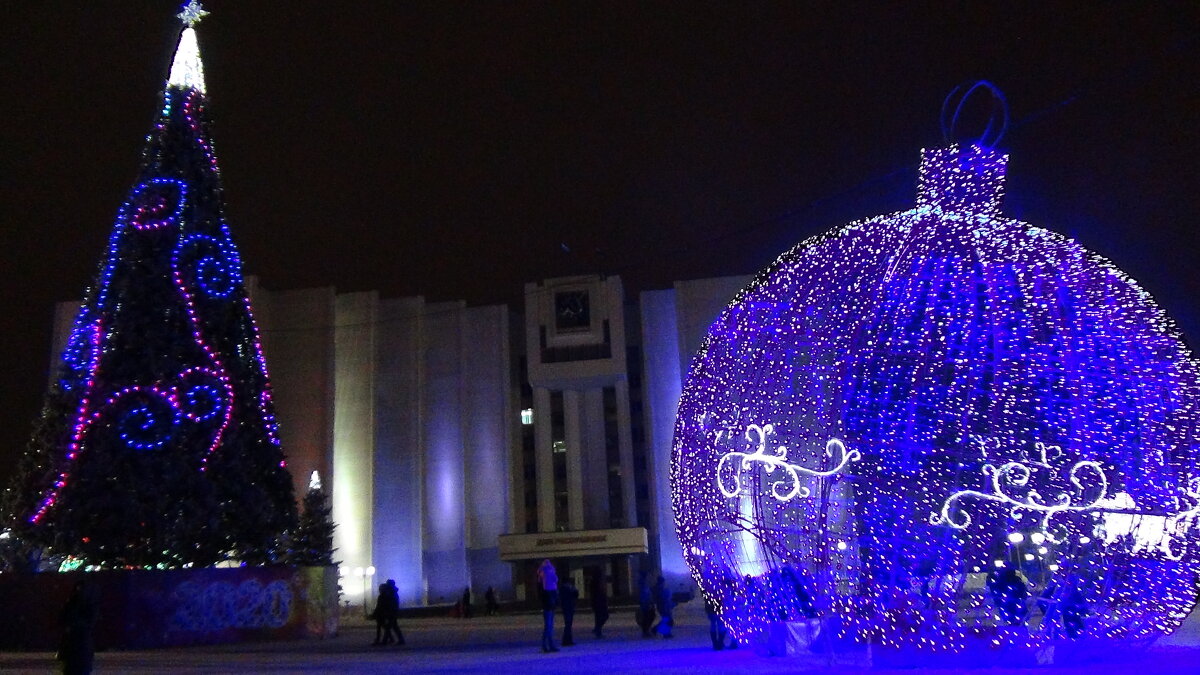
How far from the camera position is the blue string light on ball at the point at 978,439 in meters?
9.16

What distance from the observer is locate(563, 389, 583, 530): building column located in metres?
44.4

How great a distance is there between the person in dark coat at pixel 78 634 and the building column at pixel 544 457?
111ft

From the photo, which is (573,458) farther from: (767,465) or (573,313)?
(767,465)

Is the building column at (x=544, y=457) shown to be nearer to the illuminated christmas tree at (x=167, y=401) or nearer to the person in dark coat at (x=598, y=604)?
the illuminated christmas tree at (x=167, y=401)

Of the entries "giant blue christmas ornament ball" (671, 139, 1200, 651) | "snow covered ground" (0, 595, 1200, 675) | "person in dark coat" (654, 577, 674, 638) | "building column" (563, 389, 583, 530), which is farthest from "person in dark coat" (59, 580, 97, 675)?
"building column" (563, 389, 583, 530)

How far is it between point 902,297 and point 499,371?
36483mm

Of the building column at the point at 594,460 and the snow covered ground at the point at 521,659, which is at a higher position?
the building column at the point at 594,460

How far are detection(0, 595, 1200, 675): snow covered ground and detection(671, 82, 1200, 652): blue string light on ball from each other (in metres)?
0.52

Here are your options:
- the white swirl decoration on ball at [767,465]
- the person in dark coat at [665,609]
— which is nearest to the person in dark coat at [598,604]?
the person in dark coat at [665,609]

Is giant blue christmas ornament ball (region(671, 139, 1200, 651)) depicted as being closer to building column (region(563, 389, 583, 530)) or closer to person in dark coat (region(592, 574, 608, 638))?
person in dark coat (region(592, 574, 608, 638))

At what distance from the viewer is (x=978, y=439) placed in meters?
9.23

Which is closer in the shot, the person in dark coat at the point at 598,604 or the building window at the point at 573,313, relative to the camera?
the person in dark coat at the point at 598,604

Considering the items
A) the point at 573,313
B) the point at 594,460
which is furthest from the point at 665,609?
the point at 594,460

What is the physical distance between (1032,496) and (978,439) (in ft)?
2.46
